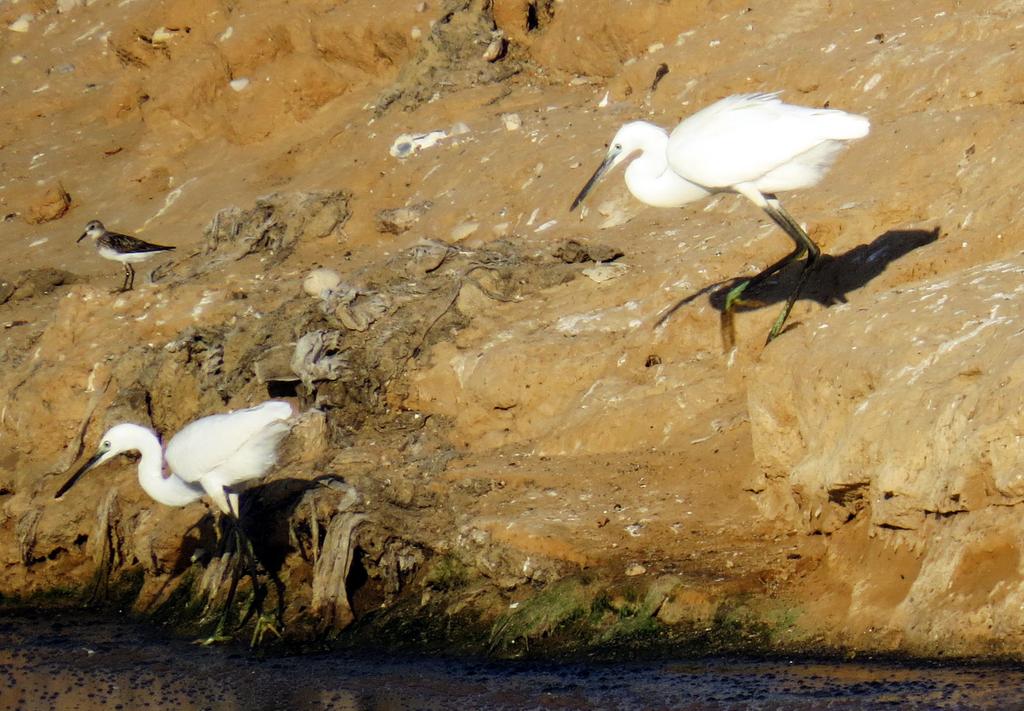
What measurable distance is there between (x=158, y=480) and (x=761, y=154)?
4.98 metres

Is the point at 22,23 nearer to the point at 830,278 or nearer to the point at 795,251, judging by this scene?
the point at 830,278

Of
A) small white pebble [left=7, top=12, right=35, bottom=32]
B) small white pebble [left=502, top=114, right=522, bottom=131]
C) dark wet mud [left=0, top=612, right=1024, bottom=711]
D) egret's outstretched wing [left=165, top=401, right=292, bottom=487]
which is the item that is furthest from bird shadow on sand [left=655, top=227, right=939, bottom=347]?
small white pebble [left=7, top=12, right=35, bottom=32]

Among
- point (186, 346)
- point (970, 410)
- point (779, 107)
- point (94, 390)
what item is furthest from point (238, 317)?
point (970, 410)

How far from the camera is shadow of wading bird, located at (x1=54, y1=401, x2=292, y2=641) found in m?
10.3

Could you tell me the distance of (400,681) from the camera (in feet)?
29.0

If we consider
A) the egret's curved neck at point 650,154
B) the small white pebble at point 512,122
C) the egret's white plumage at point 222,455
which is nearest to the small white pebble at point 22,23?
the small white pebble at point 512,122

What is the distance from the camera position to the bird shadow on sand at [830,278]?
1009 centimetres

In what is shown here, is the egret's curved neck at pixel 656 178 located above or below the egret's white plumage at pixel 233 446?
above

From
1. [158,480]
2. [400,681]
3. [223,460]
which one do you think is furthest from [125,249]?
[400,681]

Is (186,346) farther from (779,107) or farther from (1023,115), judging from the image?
(1023,115)

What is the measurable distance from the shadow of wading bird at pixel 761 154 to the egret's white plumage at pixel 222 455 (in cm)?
318

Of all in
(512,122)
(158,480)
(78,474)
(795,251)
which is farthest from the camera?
(512,122)

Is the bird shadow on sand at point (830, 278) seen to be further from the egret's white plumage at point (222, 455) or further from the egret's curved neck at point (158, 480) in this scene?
the egret's curved neck at point (158, 480)

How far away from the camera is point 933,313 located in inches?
312
